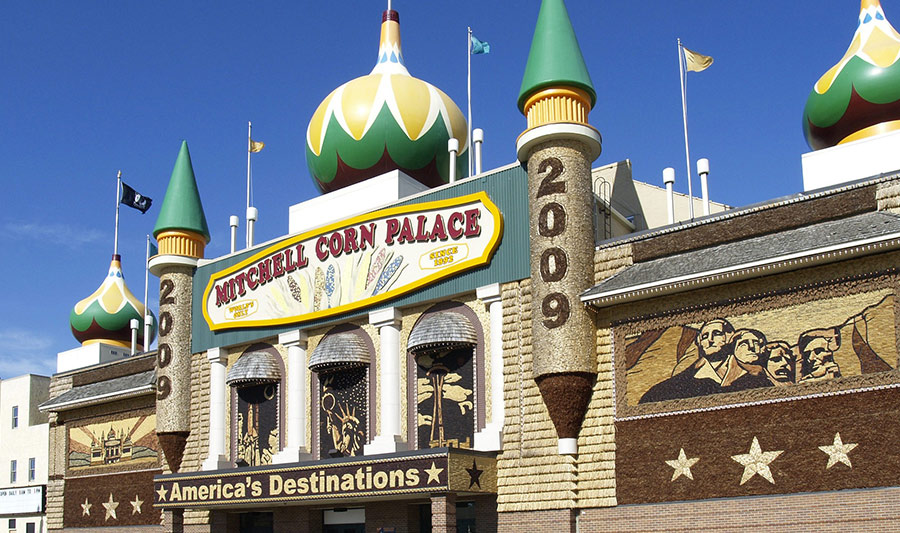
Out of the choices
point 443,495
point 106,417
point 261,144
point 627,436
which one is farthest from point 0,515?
point 627,436

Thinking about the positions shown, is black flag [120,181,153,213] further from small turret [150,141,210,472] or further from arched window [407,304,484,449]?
arched window [407,304,484,449]

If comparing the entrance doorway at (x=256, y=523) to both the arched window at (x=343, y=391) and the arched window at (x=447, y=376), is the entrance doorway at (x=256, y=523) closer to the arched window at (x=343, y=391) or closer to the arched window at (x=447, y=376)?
the arched window at (x=343, y=391)

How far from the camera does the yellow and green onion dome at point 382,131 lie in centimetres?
3500

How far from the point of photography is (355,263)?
32.9m

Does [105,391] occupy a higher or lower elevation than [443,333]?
lower

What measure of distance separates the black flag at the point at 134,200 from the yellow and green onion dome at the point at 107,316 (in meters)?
4.12

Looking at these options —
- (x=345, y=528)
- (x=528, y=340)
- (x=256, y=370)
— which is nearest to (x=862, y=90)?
(x=528, y=340)

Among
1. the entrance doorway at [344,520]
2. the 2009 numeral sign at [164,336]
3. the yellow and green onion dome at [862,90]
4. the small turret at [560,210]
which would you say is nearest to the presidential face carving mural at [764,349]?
the small turret at [560,210]

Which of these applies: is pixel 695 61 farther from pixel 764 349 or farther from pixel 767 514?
pixel 767 514

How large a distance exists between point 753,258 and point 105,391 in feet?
92.3

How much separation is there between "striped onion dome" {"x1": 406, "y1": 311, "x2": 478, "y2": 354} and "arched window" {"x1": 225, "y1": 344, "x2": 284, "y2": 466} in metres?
6.61

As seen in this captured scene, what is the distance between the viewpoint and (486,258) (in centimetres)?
2927

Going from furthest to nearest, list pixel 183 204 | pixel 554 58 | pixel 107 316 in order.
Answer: pixel 107 316 < pixel 183 204 < pixel 554 58

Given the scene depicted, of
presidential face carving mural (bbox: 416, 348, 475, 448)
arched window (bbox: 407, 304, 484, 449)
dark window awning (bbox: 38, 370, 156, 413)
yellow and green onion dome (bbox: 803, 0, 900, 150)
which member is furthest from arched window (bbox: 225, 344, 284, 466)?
yellow and green onion dome (bbox: 803, 0, 900, 150)
